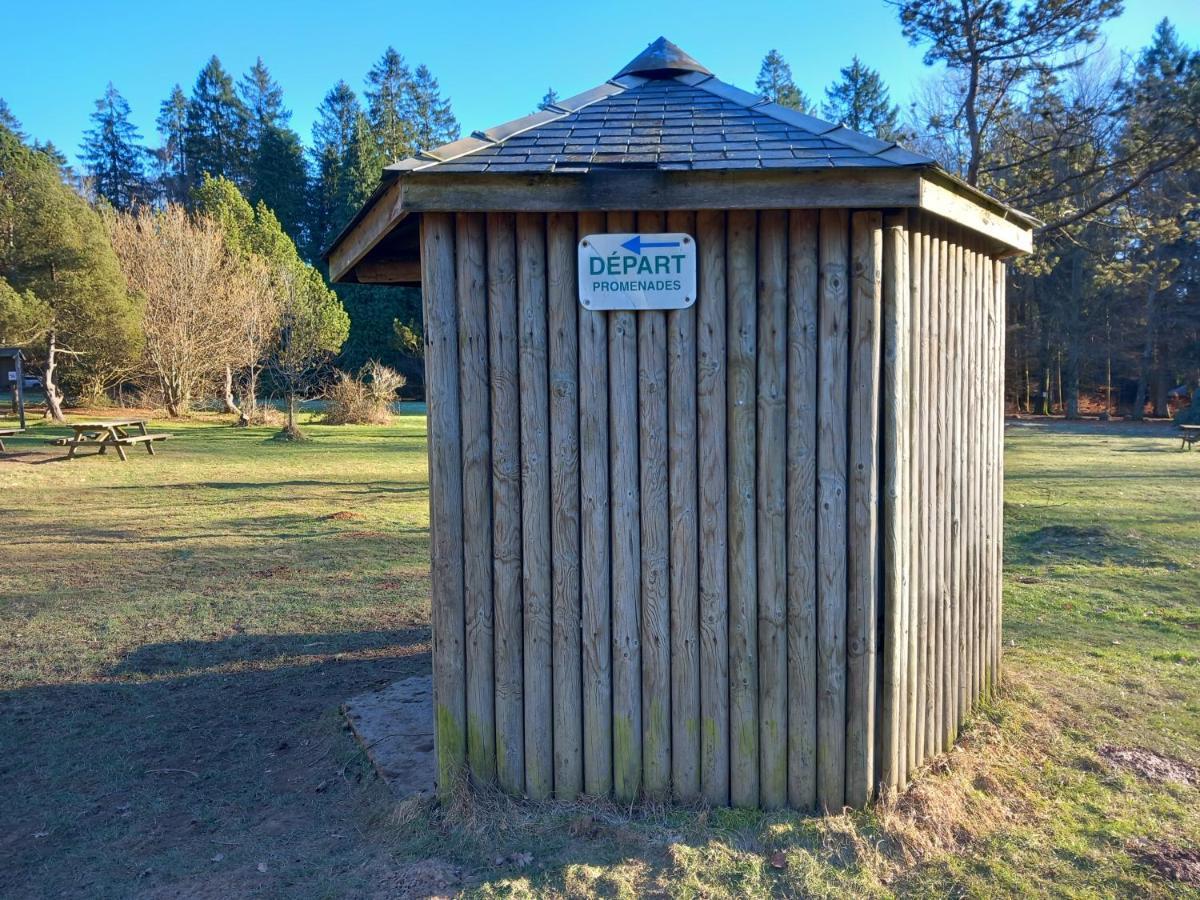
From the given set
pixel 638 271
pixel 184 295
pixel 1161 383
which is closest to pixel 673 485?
pixel 638 271

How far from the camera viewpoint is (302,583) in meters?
9.11

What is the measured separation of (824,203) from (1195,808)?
3.22 meters

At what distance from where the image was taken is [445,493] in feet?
13.0

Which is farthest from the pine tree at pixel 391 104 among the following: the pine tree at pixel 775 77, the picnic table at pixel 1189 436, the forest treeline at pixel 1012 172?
the picnic table at pixel 1189 436

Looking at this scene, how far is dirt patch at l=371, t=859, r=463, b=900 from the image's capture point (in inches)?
136

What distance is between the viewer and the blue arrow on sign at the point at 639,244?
148 inches

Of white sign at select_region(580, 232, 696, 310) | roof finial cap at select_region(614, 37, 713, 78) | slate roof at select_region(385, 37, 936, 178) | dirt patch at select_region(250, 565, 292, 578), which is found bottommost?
dirt patch at select_region(250, 565, 292, 578)

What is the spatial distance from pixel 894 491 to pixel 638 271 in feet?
4.71

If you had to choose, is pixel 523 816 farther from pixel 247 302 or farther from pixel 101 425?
pixel 247 302

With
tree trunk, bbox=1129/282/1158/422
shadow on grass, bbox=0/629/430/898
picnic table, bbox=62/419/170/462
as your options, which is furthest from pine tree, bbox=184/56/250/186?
shadow on grass, bbox=0/629/430/898

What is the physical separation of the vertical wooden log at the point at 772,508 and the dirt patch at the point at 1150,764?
1.95m

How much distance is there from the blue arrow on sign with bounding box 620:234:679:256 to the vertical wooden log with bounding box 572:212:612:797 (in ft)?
0.99

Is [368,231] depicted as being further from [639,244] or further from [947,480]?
[947,480]

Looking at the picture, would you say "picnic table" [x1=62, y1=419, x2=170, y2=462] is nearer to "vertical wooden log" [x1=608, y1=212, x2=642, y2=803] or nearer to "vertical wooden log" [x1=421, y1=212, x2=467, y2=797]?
"vertical wooden log" [x1=421, y1=212, x2=467, y2=797]
